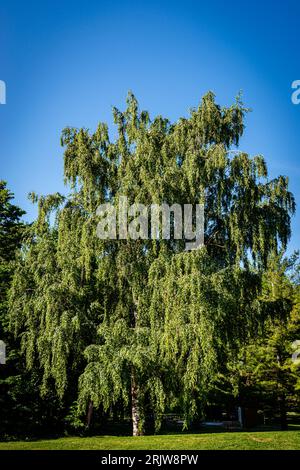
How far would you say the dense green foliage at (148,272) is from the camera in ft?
45.7

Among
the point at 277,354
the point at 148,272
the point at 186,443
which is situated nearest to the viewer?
the point at 186,443

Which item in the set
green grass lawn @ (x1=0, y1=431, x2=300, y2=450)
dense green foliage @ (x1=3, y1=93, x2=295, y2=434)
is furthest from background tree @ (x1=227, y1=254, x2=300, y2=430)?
green grass lawn @ (x1=0, y1=431, x2=300, y2=450)

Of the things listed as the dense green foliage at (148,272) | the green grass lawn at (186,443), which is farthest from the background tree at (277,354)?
the green grass lawn at (186,443)

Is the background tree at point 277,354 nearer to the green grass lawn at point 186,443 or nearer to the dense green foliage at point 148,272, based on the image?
the dense green foliage at point 148,272

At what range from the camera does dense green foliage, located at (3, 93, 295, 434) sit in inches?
549

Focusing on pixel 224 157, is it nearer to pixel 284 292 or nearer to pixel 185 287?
pixel 185 287

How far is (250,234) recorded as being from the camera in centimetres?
1630

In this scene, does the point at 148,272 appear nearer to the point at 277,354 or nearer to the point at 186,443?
the point at 186,443

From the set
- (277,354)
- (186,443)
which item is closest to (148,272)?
(186,443)

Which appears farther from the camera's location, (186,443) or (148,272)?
(148,272)

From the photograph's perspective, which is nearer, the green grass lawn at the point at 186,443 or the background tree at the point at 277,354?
the green grass lawn at the point at 186,443

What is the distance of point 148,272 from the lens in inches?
595

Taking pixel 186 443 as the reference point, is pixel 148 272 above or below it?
above

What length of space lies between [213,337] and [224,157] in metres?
6.26
